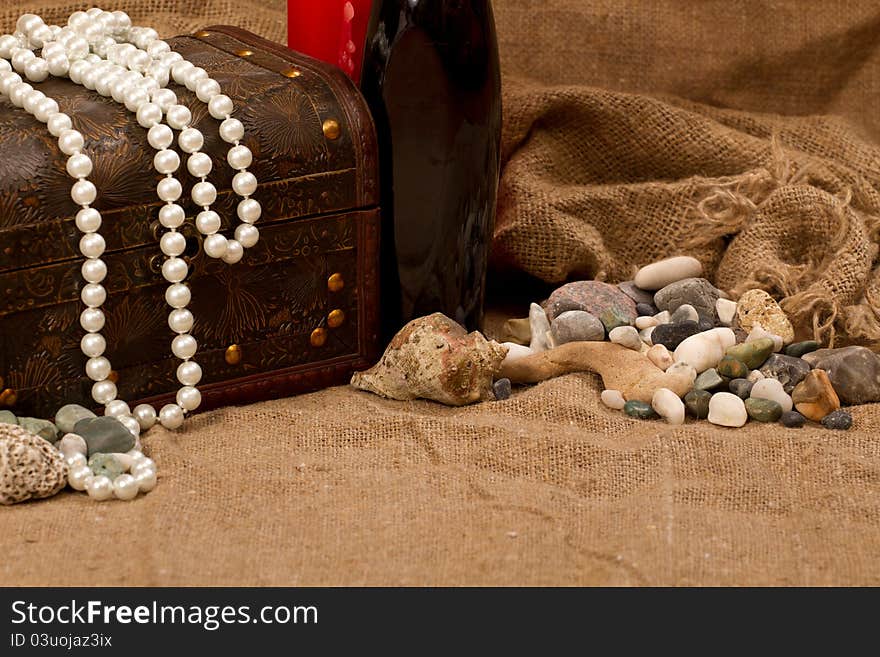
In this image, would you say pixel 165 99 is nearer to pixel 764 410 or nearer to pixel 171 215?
pixel 171 215

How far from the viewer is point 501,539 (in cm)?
112

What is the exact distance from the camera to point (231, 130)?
52.5 inches

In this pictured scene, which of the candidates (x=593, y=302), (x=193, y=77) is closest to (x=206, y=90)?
(x=193, y=77)

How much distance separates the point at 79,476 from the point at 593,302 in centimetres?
70

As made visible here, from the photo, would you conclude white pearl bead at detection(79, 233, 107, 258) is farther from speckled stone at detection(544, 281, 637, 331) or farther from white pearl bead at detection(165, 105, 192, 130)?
speckled stone at detection(544, 281, 637, 331)

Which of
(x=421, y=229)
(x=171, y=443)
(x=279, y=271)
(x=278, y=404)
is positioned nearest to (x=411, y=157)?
(x=421, y=229)

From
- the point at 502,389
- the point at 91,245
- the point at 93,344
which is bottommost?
the point at 502,389

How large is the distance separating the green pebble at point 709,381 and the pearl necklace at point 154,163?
54 cm

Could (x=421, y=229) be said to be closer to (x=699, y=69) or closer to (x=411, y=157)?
(x=411, y=157)

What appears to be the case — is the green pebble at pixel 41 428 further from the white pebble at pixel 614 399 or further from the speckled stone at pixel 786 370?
the speckled stone at pixel 786 370

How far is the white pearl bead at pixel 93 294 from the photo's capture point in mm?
1293

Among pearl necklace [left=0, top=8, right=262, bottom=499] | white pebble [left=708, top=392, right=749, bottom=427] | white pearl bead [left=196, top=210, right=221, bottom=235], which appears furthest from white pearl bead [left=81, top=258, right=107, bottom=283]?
white pebble [left=708, top=392, right=749, bottom=427]

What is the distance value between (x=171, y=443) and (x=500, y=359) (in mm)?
388

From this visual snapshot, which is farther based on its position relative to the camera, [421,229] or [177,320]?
[421,229]
